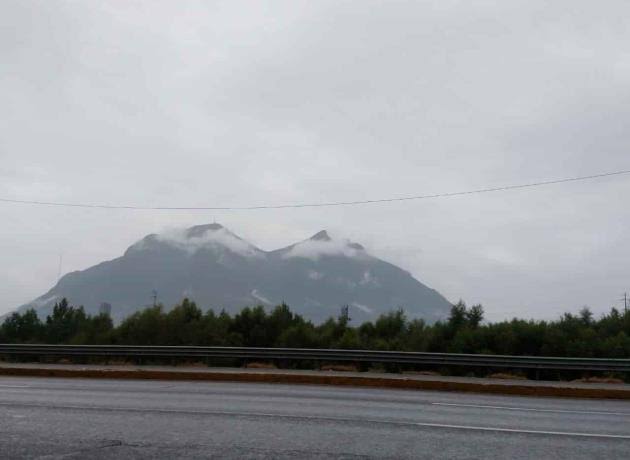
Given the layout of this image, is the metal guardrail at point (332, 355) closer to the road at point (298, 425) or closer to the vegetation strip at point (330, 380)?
the vegetation strip at point (330, 380)

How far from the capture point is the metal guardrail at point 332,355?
59.4 feet

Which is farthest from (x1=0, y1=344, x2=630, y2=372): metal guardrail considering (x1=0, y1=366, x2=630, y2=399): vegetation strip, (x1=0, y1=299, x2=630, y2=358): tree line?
(x1=0, y1=299, x2=630, y2=358): tree line

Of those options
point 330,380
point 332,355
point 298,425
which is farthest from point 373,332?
point 298,425

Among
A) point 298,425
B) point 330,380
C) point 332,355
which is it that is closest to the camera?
point 298,425

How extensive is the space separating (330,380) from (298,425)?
26.4 ft

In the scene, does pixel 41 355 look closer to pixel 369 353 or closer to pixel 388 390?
pixel 369 353

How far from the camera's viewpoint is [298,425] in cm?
991

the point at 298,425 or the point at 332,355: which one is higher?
the point at 332,355

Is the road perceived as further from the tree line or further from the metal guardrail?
the tree line

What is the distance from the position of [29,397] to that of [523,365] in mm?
12371

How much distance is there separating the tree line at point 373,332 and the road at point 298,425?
1016cm

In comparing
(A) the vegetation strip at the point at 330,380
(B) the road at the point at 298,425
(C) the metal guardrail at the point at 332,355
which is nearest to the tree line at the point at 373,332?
(C) the metal guardrail at the point at 332,355

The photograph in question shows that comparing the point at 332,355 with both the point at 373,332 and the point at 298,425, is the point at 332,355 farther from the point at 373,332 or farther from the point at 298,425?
the point at 373,332

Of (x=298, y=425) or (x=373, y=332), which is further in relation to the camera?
(x=373, y=332)
